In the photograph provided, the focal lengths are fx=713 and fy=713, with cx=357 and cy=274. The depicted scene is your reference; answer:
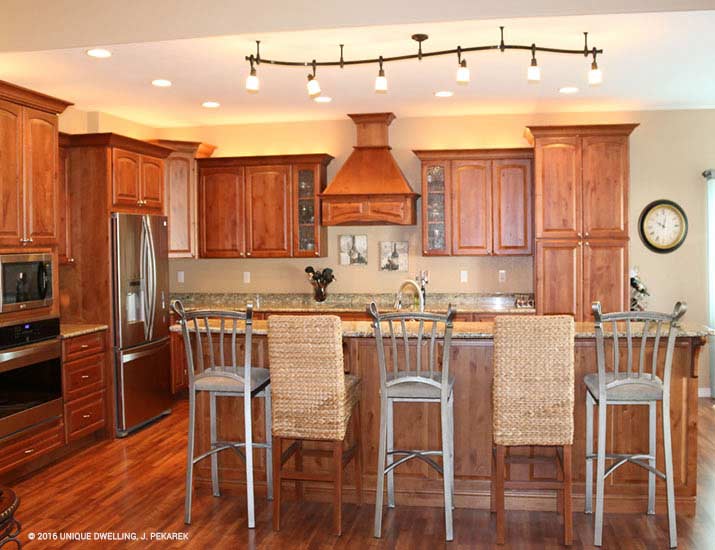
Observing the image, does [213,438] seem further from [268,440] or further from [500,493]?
[500,493]

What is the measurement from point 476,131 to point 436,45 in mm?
2535

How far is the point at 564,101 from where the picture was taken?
6.43m

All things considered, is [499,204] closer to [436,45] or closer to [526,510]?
[436,45]

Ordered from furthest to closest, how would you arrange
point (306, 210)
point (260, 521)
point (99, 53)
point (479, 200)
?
point (306, 210), point (479, 200), point (99, 53), point (260, 521)

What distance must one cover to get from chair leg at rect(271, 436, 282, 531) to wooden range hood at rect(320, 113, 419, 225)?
338 cm

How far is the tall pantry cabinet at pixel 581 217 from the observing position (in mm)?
6270

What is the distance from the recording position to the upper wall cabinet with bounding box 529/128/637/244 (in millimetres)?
6270

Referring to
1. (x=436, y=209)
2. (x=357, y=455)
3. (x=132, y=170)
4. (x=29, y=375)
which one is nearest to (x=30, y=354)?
(x=29, y=375)

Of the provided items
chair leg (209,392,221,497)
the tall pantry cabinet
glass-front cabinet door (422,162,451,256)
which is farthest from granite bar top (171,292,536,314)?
chair leg (209,392,221,497)

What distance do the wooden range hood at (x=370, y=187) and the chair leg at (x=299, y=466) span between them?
3.11 m

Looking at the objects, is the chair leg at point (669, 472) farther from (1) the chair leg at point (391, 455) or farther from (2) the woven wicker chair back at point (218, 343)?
(2) the woven wicker chair back at point (218, 343)

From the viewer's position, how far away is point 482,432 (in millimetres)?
4016

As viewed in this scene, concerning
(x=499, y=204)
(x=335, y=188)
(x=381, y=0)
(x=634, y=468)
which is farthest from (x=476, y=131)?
(x=634, y=468)

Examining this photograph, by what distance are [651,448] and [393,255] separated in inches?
150
